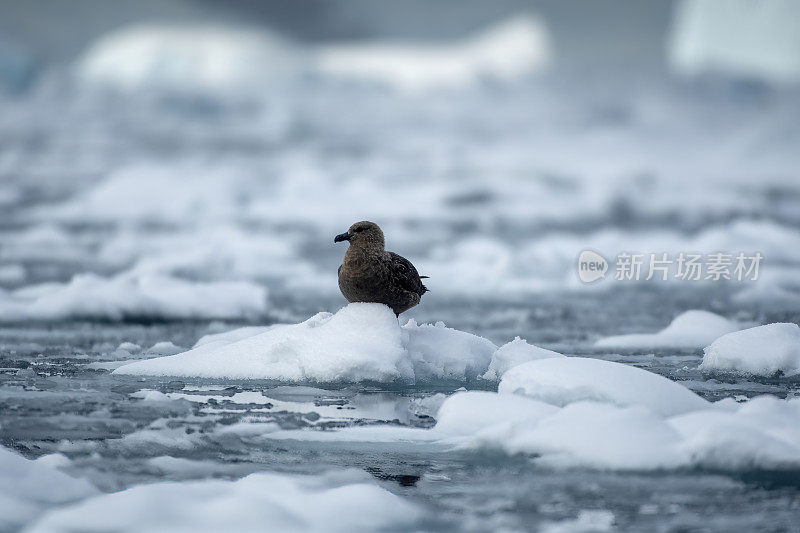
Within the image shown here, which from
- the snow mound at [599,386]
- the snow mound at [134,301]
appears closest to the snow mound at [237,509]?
the snow mound at [599,386]

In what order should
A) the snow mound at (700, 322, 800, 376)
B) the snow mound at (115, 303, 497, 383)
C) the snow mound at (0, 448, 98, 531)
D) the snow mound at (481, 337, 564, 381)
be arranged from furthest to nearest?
1. the snow mound at (700, 322, 800, 376)
2. the snow mound at (481, 337, 564, 381)
3. the snow mound at (115, 303, 497, 383)
4. the snow mound at (0, 448, 98, 531)

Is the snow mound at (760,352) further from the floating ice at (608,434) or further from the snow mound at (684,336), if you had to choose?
the floating ice at (608,434)

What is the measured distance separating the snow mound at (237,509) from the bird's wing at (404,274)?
2.86 m

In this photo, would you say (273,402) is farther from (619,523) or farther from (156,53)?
(156,53)

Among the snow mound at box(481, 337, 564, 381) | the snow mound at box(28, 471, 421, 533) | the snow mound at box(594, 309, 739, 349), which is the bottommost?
the snow mound at box(28, 471, 421, 533)

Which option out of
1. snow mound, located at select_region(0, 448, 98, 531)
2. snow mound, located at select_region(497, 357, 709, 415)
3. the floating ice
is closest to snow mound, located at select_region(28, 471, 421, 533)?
snow mound, located at select_region(0, 448, 98, 531)

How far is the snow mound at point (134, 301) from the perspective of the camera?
441 inches

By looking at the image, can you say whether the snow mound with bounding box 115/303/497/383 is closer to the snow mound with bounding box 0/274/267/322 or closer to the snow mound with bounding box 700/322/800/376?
the snow mound with bounding box 700/322/800/376

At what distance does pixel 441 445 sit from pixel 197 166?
4292 centimetres

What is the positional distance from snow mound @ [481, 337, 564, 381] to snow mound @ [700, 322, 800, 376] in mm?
1646

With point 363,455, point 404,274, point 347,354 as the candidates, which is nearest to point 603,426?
point 363,455

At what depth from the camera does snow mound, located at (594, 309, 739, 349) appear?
359 inches

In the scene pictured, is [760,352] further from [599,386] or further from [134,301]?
[134,301]

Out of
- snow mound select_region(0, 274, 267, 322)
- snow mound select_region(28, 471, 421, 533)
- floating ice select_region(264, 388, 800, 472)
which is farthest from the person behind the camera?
snow mound select_region(0, 274, 267, 322)
